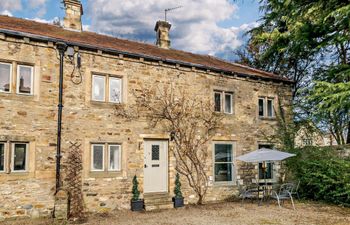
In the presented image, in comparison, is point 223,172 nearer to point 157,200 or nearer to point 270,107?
point 157,200

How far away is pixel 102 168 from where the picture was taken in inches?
→ 445

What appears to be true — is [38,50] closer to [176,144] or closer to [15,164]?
[15,164]

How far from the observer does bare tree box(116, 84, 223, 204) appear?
488 inches

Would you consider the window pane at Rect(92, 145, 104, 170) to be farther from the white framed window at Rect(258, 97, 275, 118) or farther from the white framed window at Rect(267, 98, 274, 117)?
the white framed window at Rect(267, 98, 274, 117)

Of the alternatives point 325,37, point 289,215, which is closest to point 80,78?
point 289,215

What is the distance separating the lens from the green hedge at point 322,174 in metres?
12.2

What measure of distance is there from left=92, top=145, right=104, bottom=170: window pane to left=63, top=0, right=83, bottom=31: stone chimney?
583 cm

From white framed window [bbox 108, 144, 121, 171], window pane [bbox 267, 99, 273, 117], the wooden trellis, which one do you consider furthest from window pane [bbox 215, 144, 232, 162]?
the wooden trellis

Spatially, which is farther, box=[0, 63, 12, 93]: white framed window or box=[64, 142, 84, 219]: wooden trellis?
box=[64, 142, 84, 219]: wooden trellis

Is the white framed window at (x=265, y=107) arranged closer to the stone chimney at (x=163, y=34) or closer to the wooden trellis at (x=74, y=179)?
the stone chimney at (x=163, y=34)

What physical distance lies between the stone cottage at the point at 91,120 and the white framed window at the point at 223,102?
4 cm

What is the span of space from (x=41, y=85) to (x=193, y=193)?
22.6ft

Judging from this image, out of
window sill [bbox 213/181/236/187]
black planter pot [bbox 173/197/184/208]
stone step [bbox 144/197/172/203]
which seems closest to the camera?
stone step [bbox 144/197/172/203]

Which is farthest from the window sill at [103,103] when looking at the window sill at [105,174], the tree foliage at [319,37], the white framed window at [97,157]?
the tree foliage at [319,37]
